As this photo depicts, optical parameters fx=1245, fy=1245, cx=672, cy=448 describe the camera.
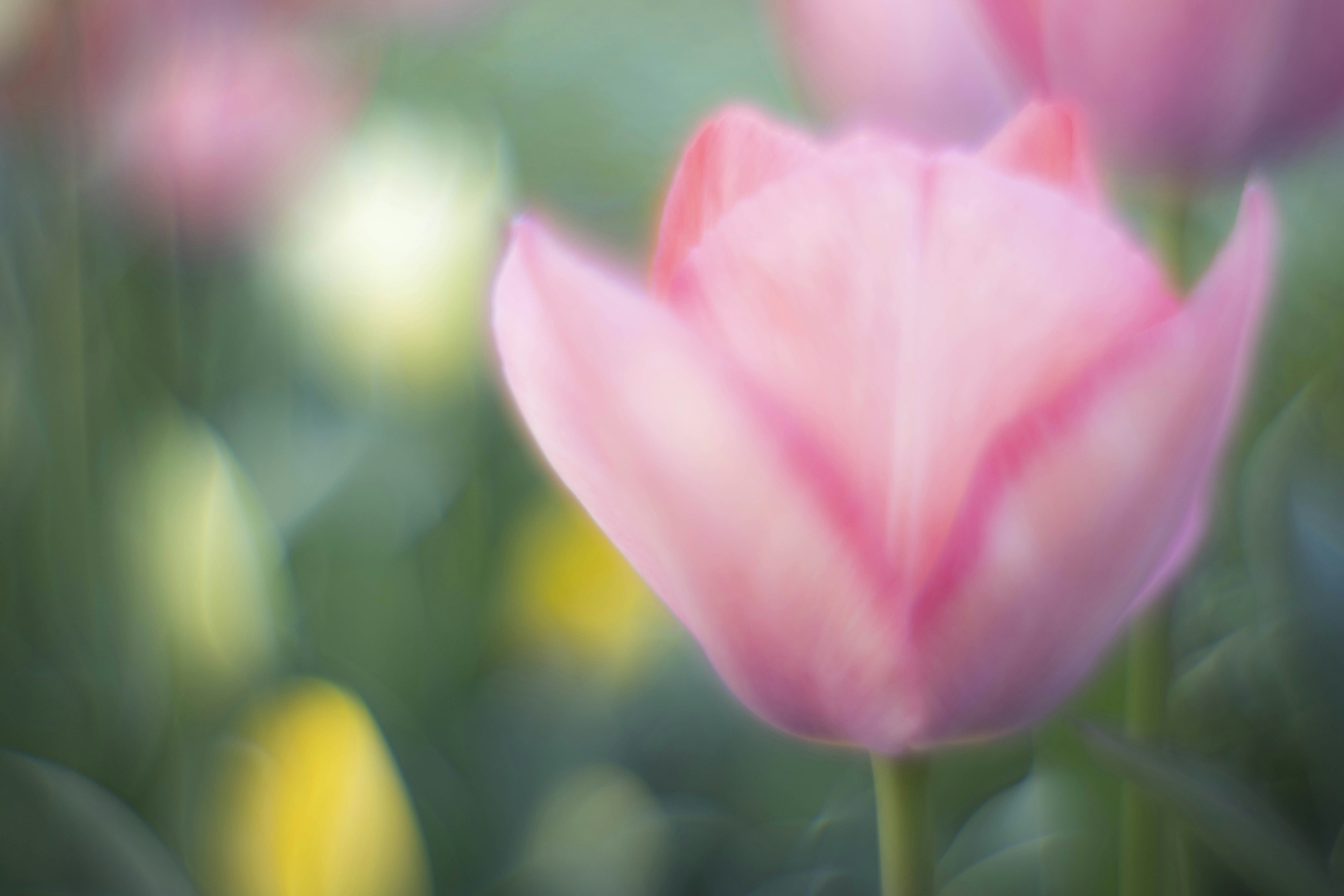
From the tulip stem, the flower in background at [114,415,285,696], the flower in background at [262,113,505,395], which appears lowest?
the flower in background at [114,415,285,696]

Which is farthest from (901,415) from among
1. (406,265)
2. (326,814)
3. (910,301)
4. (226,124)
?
(226,124)

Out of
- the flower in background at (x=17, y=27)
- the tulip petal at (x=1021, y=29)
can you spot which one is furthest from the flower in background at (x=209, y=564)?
the tulip petal at (x=1021, y=29)

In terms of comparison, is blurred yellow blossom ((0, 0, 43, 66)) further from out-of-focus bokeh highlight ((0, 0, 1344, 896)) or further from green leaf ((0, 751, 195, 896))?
green leaf ((0, 751, 195, 896))

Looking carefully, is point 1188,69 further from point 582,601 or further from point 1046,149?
point 582,601

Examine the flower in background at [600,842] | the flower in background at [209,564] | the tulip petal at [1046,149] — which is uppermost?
the tulip petal at [1046,149]

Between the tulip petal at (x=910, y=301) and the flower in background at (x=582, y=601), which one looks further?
the flower in background at (x=582, y=601)

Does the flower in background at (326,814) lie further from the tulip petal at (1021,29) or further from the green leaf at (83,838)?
the tulip petal at (1021,29)

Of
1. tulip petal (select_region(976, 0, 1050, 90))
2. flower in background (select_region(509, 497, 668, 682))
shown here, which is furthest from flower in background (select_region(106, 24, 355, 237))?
tulip petal (select_region(976, 0, 1050, 90))

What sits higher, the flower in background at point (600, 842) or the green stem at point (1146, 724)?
the green stem at point (1146, 724)
